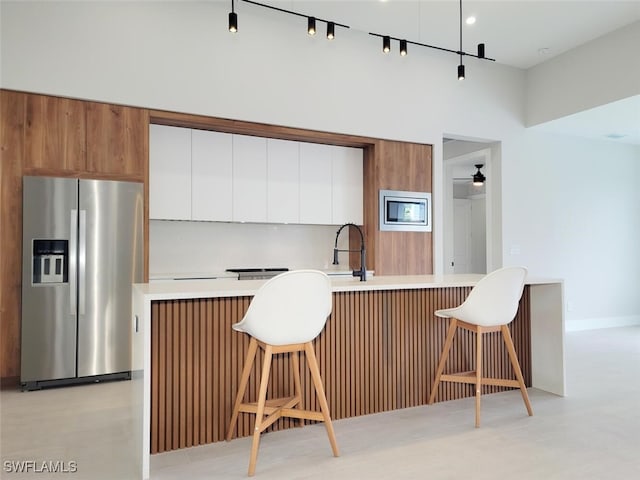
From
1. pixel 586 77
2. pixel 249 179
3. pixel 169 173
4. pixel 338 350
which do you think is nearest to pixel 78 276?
pixel 169 173

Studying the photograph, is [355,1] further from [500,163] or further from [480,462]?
[480,462]

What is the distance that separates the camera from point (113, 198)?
356 cm

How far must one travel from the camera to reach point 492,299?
262cm

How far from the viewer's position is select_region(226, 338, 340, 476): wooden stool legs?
81.0 inches

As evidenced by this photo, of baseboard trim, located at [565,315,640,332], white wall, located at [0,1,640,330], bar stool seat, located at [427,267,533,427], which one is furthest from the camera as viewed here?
baseboard trim, located at [565,315,640,332]

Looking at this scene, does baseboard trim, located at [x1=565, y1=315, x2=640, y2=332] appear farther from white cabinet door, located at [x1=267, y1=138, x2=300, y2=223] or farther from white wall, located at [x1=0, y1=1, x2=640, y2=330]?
white cabinet door, located at [x1=267, y1=138, x2=300, y2=223]

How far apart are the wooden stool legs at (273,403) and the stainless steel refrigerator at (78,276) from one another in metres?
1.68

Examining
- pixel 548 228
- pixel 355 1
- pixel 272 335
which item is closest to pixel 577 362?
pixel 548 228

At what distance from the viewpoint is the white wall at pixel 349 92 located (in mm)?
3529

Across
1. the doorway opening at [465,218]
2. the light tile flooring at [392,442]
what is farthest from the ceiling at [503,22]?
the light tile flooring at [392,442]

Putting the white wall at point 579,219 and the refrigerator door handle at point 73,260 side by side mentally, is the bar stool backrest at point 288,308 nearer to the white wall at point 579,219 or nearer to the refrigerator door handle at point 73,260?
the refrigerator door handle at point 73,260

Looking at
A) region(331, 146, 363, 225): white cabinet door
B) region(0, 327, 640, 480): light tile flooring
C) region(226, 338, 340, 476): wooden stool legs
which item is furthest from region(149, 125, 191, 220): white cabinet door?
region(226, 338, 340, 476): wooden stool legs

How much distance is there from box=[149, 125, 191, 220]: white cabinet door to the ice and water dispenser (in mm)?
789

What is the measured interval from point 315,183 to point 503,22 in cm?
241
